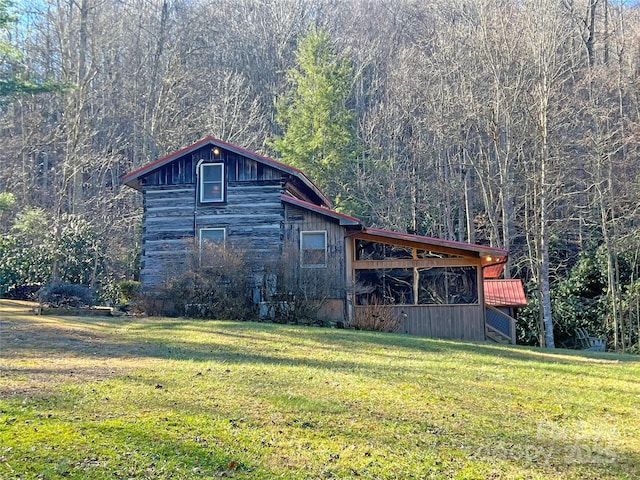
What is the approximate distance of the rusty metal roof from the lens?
27.0 m

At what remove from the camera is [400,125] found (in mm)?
36812

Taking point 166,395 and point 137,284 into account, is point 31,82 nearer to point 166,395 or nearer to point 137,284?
point 137,284

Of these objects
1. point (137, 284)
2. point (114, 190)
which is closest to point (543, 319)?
point (137, 284)

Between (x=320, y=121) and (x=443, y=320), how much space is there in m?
18.4

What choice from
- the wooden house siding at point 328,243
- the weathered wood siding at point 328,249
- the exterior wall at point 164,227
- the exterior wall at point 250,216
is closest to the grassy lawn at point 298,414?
the weathered wood siding at point 328,249

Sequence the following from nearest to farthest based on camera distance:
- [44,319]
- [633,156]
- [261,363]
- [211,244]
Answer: [261,363]
[44,319]
[211,244]
[633,156]

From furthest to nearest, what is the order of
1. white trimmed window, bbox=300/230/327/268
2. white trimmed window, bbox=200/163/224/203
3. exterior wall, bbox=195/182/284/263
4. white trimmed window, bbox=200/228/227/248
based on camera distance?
white trimmed window, bbox=200/163/224/203 → white trimmed window, bbox=200/228/227/248 → exterior wall, bbox=195/182/284/263 → white trimmed window, bbox=300/230/327/268

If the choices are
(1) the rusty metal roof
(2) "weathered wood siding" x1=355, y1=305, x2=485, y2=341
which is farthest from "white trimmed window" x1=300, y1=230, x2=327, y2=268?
(1) the rusty metal roof

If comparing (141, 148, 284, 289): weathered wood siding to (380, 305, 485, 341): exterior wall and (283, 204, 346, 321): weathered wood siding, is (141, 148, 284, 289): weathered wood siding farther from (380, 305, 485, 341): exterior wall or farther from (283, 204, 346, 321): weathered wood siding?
(380, 305, 485, 341): exterior wall

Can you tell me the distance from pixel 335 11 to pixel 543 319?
28.1m

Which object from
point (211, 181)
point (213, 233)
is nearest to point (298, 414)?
point (213, 233)

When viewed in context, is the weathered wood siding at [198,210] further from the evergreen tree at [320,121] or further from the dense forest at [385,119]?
the evergreen tree at [320,121]

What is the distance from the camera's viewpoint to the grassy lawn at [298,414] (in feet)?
19.9

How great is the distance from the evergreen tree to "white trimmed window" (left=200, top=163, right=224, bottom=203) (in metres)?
13.5
